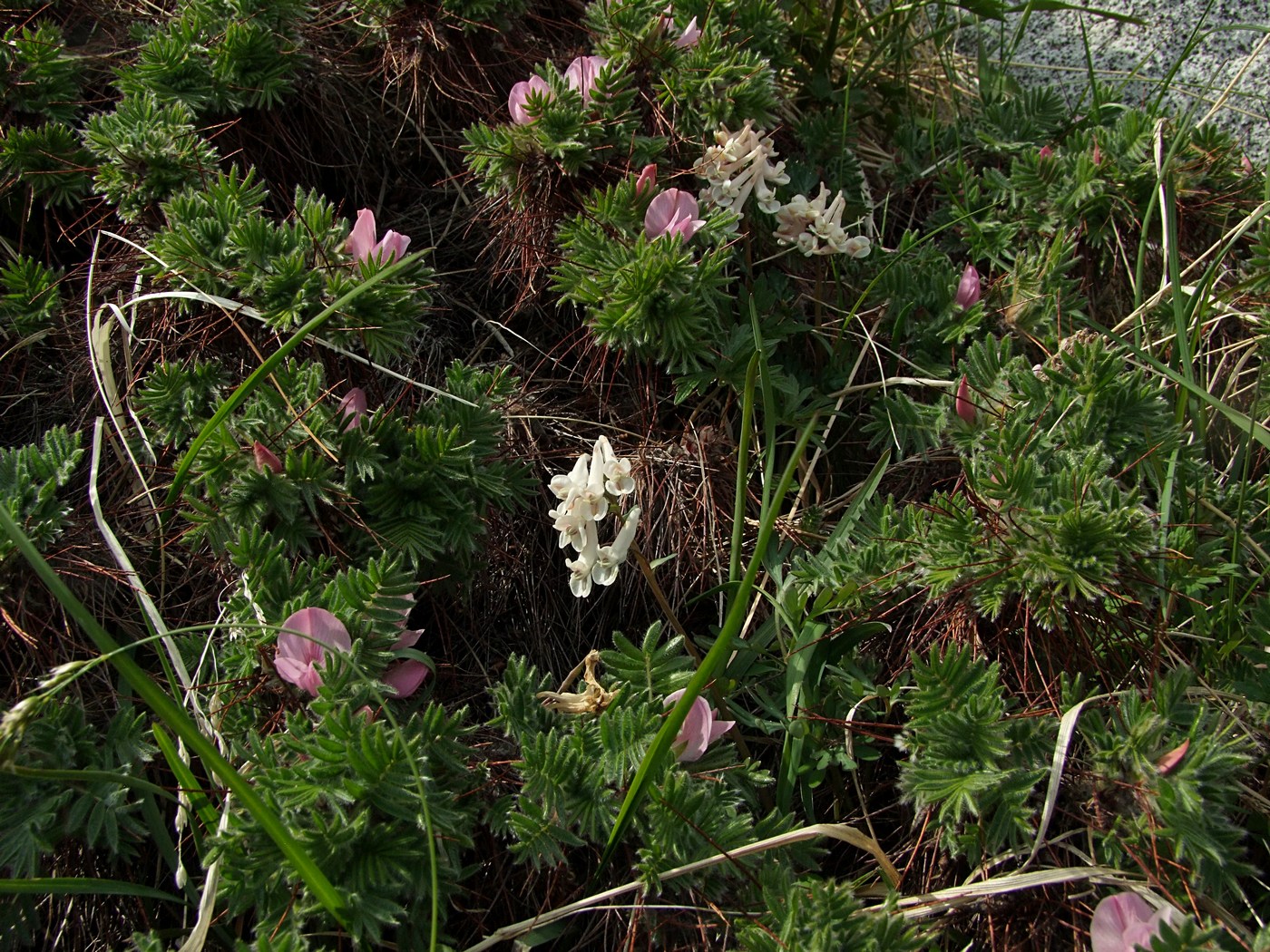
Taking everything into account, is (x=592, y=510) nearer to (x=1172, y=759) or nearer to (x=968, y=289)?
(x=1172, y=759)

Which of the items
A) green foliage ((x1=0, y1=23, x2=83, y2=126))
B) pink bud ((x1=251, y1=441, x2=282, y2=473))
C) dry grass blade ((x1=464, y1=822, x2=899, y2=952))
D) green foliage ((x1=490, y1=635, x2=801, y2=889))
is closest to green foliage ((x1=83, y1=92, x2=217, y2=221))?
green foliage ((x1=0, y1=23, x2=83, y2=126))

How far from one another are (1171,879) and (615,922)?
0.77 m

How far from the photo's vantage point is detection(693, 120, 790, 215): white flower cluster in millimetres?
1989

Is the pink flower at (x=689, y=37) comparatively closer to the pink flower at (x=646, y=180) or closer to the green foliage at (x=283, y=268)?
the pink flower at (x=646, y=180)

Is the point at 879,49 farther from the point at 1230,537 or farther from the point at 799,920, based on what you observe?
the point at 799,920

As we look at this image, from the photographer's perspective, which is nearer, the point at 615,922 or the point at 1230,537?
the point at 615,922

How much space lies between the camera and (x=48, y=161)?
2.07 meters

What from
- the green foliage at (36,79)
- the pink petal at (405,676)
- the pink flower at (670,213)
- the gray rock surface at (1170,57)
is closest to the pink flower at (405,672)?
the pink petal at (405,676)

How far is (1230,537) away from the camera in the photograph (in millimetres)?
1817

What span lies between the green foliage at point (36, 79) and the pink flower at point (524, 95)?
3.06 feet

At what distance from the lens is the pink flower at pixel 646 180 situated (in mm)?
1962

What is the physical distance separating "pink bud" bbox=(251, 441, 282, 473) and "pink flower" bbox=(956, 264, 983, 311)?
55.0 inches

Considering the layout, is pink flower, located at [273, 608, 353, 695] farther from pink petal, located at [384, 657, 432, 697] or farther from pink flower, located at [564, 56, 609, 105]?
pink flower, located at [564, 56, 609, 105]

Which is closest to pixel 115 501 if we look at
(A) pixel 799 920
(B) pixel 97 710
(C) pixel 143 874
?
(B) pixel 97 710
